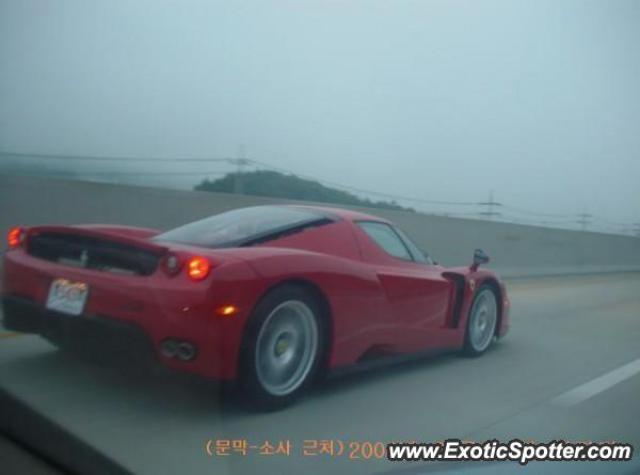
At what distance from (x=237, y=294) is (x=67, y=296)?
3.23 ft

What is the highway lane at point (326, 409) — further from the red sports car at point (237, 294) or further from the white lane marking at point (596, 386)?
the red sports car at point (237, 294)

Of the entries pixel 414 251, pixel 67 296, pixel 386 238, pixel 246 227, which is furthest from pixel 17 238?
pixel 414 251

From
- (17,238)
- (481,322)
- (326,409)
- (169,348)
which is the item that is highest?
(17,238)

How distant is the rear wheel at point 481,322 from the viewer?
6121mm

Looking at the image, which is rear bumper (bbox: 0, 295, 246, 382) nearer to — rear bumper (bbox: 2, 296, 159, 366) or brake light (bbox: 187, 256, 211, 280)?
rear bumper (bbox: 2, 296, 159, 366)

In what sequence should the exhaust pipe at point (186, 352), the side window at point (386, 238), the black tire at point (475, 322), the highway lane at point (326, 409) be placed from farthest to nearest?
the black tire at point (475, 322)
the side window at point (386, 238)
the exhaust pipe at point (186, 352)
the highway lane at point (326, 409)

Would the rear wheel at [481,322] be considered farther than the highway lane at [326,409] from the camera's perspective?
Yes

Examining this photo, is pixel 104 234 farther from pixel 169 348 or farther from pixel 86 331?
pixel 169 348

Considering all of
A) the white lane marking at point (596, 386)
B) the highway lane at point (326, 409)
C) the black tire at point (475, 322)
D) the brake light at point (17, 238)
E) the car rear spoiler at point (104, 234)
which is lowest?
the highway lane at point (326, 409)

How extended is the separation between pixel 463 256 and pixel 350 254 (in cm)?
1169

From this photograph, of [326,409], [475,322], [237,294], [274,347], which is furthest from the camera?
[475,322]

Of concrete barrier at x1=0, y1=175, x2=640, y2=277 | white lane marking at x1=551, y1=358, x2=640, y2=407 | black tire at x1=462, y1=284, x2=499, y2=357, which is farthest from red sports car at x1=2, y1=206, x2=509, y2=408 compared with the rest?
concrete barrier at x1=0, y1=175, x2=640, y2=277

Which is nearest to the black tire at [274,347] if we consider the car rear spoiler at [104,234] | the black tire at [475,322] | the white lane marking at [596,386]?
the car rear spoiler at [104,234]

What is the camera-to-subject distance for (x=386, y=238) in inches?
208
